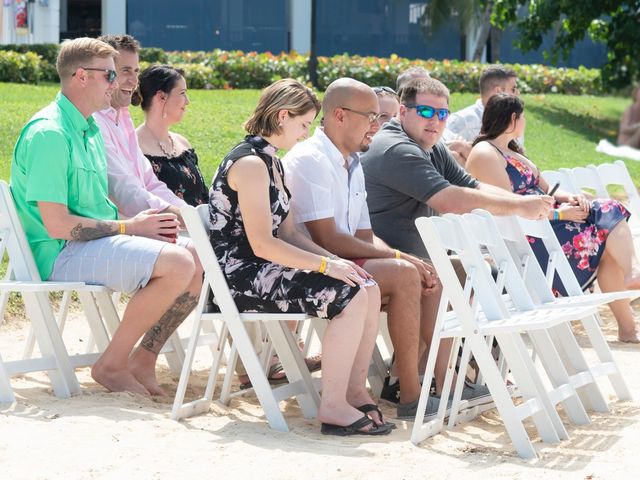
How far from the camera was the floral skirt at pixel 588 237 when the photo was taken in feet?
23.2

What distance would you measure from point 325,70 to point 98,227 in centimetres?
1751

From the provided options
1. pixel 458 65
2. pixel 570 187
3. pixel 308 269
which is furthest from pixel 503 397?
pixel 458 65

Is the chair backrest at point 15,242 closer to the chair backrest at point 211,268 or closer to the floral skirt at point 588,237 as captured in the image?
the chair backrest at point 211,268

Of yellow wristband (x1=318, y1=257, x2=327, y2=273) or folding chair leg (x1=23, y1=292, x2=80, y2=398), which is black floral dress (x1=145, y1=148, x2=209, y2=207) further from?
yellow wristband (x1=318, y1=257, x2=327, y2=273)

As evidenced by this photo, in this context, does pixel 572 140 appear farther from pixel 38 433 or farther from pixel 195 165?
pixel 38 433

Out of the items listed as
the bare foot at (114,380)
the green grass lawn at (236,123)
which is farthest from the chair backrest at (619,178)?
the bare foot at (114,380)

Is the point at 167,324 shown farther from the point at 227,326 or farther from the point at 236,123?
the point at 236,123

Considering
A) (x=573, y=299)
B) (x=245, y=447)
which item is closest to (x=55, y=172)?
(x=245, y=447)

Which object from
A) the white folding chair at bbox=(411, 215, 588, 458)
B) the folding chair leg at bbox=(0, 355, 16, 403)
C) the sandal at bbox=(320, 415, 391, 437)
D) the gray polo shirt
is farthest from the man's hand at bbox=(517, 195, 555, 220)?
the folding chair leg at bbox=(0, 355, 16, 403)

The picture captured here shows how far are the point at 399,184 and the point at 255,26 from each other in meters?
26.1

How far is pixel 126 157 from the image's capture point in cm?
579

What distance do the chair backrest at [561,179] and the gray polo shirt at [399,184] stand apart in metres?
1.65

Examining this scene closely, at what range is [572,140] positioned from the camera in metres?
19.5

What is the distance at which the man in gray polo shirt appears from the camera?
5.55m
